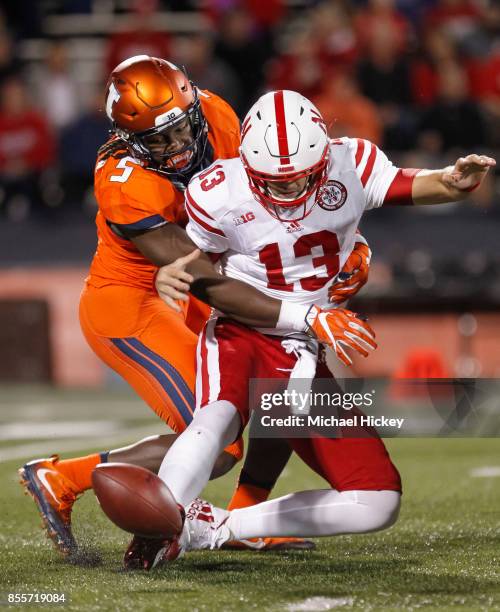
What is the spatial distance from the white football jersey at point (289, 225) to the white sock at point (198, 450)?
45 cm

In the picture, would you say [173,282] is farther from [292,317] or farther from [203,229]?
[292,317]

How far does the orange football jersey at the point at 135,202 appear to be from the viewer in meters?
3.99

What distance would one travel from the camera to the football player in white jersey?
11.7 ft

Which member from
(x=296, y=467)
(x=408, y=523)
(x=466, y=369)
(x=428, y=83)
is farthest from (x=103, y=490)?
(x=428, y=83)

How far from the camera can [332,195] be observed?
3.72m

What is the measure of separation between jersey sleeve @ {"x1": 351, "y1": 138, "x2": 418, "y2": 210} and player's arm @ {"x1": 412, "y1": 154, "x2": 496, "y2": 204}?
0.10 ft

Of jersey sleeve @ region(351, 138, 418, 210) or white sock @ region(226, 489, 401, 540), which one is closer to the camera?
white sock @ region(226, 489, 401, 540)

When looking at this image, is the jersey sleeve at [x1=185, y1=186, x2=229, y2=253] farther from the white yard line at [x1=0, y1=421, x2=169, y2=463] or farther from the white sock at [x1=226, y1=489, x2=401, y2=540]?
the white yard line at [x1=0, y1=421, x2=169, y2=463]

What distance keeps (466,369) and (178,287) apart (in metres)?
5.20

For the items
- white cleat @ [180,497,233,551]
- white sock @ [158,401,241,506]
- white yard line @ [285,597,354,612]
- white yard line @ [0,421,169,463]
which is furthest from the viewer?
white yard line @ [0,421,169,463]

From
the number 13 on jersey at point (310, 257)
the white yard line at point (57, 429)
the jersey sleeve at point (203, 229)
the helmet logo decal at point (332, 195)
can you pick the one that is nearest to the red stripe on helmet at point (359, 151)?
the helmet logo decal at point (332, 195)

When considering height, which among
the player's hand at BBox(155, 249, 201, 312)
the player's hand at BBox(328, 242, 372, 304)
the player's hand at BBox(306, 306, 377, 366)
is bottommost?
the player's hand at BBox(306, 306, 377, 366)

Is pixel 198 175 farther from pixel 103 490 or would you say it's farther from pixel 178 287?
pixel 103 490

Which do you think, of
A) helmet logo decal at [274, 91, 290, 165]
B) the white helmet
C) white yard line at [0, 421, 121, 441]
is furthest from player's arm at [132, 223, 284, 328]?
white yard line at [0, 421, 121, 441]
